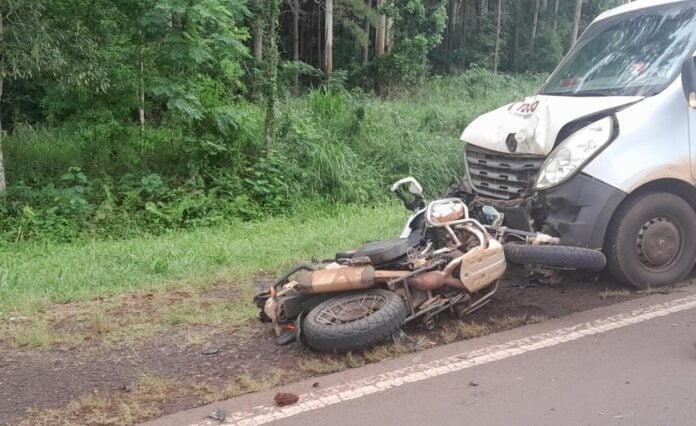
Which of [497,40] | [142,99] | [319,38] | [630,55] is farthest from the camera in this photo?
[497,40]

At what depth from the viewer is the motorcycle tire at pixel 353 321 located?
4020 millimetres

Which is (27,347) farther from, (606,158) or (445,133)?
(445,133)

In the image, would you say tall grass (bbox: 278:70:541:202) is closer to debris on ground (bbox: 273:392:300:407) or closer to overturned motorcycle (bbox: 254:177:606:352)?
overturned motorcycle (bbox: 254:177:606:352)

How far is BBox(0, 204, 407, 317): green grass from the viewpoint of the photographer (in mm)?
6070

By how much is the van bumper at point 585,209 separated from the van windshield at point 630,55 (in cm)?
95

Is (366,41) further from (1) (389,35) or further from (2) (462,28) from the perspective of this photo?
(2) (462,28)

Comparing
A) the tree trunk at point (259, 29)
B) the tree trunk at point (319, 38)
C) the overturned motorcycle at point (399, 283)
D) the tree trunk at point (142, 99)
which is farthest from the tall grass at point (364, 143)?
the tree trunk at point (319, 38)

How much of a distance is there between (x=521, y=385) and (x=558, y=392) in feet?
0.67

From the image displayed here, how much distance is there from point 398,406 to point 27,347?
2752mm

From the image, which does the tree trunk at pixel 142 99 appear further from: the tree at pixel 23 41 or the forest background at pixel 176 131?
the tree at pixel 23 41

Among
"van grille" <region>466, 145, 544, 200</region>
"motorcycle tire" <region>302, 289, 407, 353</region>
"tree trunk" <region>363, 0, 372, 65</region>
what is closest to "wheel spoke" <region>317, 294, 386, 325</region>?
"motorcycle tire" <region>302, 289, 407, 353</region>

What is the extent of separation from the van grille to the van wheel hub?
0.96 m

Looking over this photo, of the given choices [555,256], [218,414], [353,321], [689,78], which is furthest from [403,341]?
[689,78]

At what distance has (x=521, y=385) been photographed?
144 inches
